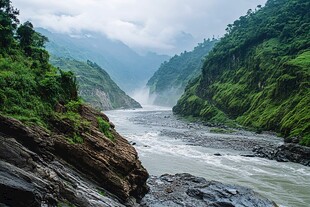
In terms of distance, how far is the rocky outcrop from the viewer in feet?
149

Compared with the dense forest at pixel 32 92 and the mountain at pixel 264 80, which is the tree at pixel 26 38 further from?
the mountain at pixel 264 80

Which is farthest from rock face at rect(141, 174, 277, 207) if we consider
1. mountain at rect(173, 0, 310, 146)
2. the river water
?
mountain at rect(173, 0, 310, 146)

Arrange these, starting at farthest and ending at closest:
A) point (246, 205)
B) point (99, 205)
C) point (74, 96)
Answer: point (74, 96)
point (246, 205)
point (99, 205)

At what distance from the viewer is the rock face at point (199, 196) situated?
79.6 ft

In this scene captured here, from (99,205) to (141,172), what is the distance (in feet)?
26.4

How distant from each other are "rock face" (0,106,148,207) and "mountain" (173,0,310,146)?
4105cm

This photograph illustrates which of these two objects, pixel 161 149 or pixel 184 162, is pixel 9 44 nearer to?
pixel 184 162

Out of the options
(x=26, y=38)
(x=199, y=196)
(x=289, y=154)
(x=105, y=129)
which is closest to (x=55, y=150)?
(x=105, y=129)

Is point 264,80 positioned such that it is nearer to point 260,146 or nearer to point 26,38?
point 260,146

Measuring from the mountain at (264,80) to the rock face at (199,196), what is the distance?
31.7 meters

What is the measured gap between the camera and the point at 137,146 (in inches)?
2084

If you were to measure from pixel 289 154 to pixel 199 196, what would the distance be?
89.7ft

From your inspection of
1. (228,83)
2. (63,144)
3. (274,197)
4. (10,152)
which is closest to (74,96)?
(63,144)

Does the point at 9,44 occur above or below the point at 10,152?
above
